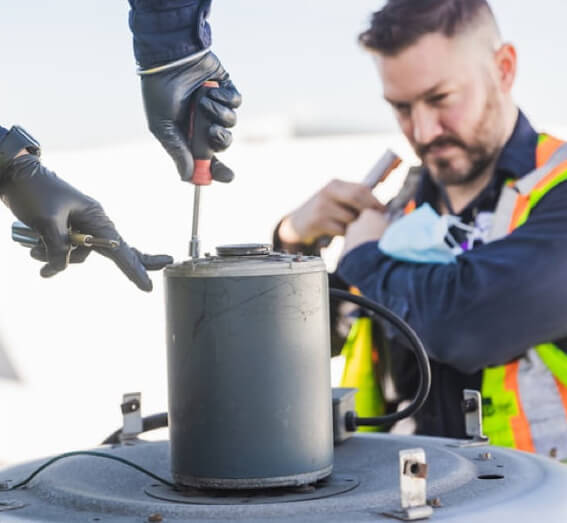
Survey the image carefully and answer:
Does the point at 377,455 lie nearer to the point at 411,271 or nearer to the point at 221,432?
the point at 221,432

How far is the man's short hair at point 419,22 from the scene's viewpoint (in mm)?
3219

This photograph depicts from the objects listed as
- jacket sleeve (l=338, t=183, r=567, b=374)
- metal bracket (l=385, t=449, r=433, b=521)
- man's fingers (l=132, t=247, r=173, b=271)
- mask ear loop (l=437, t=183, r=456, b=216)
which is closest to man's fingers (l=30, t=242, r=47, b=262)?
man's fingers (l=132, t=247, r=173, b=271)

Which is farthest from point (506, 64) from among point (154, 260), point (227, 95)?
point (154, 260)

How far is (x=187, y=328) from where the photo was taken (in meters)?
1.44

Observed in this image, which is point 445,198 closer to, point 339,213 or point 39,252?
point 339,213

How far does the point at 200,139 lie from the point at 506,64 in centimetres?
171

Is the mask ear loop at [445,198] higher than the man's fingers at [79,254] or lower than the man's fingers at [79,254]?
higher

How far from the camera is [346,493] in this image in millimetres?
1465

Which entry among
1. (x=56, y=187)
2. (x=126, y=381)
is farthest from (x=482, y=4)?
(x=126, y=381)

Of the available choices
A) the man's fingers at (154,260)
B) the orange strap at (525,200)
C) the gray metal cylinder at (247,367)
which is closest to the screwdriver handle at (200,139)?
the man's fingers at (154,260)

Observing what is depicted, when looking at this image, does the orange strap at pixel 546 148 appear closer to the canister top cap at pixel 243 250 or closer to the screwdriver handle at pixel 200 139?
the screwdriver handle at pixel 200 139

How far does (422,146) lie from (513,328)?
748mm

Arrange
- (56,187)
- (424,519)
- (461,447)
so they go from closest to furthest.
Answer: (424,519) → (56,187) → (461,447)

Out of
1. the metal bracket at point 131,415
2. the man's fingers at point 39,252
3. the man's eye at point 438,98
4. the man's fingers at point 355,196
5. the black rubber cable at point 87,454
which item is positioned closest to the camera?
the black rubber cable at point 87,454
